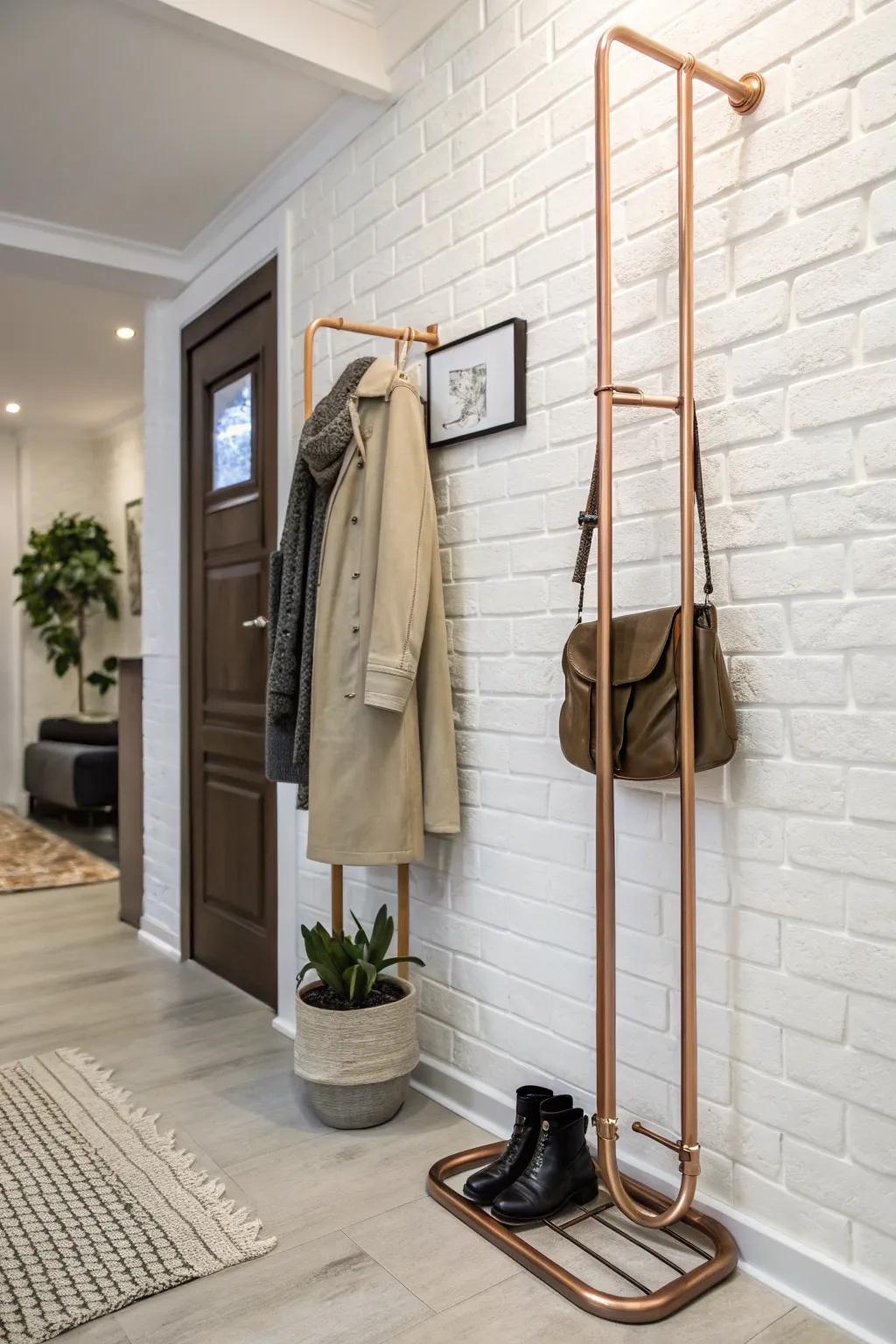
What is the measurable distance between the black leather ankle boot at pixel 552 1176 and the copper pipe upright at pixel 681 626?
6.3 inches

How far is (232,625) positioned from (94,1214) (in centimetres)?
175

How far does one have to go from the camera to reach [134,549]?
6.14 metres

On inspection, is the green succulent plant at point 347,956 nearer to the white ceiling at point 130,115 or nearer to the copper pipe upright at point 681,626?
the copper pipe upright at point 681,626

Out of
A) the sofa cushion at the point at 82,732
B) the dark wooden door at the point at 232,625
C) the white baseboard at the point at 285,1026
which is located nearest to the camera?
the white baseboard at the point at 285,1026

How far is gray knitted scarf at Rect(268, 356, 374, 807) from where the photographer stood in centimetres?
221

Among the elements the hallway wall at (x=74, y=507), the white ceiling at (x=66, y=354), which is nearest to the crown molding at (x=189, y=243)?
the white ceiling at (x=66, y=354)

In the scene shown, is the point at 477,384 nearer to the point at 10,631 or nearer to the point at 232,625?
the point at 232,625

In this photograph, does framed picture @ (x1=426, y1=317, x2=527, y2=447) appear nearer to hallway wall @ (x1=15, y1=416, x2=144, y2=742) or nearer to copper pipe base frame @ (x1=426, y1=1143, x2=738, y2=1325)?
copper pipe base frame @ (x1=426, y1=1143, x2=738, y2=1325)

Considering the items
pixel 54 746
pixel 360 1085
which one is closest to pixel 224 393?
pixel 360 1085

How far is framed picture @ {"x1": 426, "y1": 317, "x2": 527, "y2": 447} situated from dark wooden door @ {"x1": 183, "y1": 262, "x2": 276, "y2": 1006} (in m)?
0.83

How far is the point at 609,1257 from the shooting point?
1.58 m

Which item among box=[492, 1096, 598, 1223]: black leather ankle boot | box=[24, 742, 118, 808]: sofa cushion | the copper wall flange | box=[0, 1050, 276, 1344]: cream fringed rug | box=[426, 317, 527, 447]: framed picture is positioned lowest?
box=[0, 1050, 276, 1344]: cream fringed rug

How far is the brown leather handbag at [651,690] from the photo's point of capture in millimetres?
1487

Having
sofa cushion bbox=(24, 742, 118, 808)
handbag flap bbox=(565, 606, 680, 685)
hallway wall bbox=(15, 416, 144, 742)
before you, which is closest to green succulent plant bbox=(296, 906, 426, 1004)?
handbag flap bbox=(565, 606, 680, 685)
